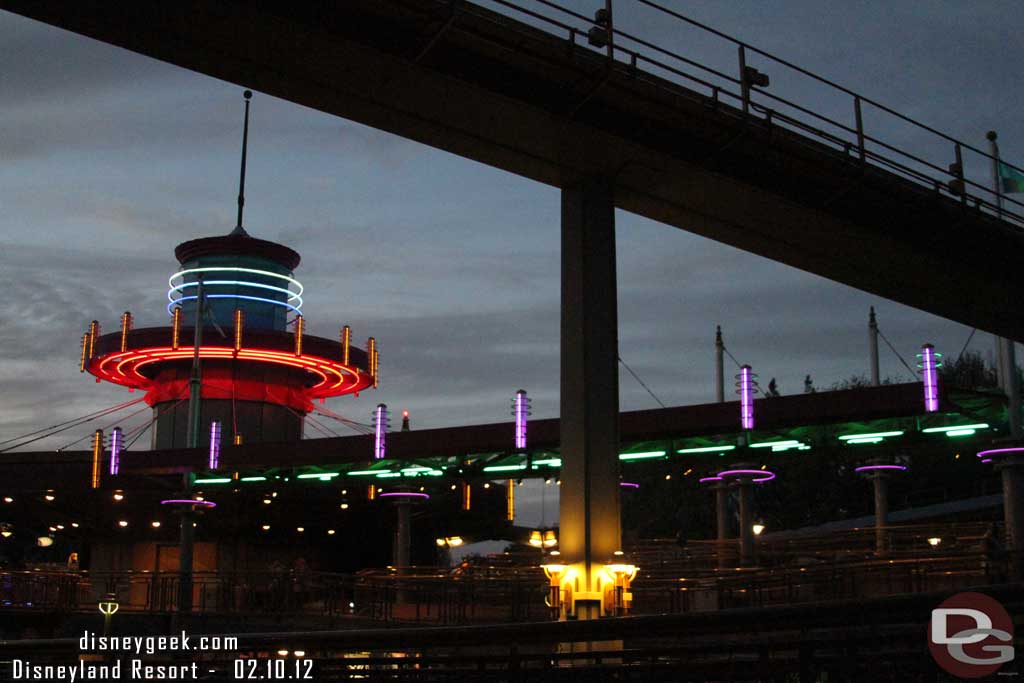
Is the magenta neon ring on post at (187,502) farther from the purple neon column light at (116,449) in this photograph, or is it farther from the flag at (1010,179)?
the flag at (1010,179)

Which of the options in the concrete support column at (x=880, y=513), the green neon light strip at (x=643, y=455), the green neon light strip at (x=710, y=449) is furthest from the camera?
the concrete support column at (x=880, y=513)

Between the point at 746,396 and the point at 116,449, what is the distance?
2411 centimetres

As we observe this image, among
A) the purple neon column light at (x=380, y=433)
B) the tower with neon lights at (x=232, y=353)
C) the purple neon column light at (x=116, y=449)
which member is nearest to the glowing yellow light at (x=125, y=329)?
the tower with neon lights at (x=232, y=353)

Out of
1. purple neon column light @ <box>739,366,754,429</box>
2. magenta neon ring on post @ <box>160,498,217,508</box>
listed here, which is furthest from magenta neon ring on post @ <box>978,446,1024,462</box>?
magenta neon ring on post @ <box>160,498,217,508</box>

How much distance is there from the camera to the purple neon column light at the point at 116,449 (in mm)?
41500

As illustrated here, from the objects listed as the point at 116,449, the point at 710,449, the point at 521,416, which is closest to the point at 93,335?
the point at 116,449

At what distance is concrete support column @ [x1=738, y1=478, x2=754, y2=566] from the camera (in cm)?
3462

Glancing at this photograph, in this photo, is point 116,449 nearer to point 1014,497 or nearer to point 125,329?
point 125,329

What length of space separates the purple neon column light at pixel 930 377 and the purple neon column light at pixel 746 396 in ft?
14.0

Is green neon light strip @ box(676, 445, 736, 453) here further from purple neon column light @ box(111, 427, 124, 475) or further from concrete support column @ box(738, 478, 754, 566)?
purple neon column light @ box(111, 427, 124, 475)

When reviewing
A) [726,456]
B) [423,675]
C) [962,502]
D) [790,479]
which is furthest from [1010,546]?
[790,479]

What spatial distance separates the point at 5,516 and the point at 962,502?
48.4m

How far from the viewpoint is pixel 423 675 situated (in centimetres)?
988

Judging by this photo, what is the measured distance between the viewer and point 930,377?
28109 millimetres
